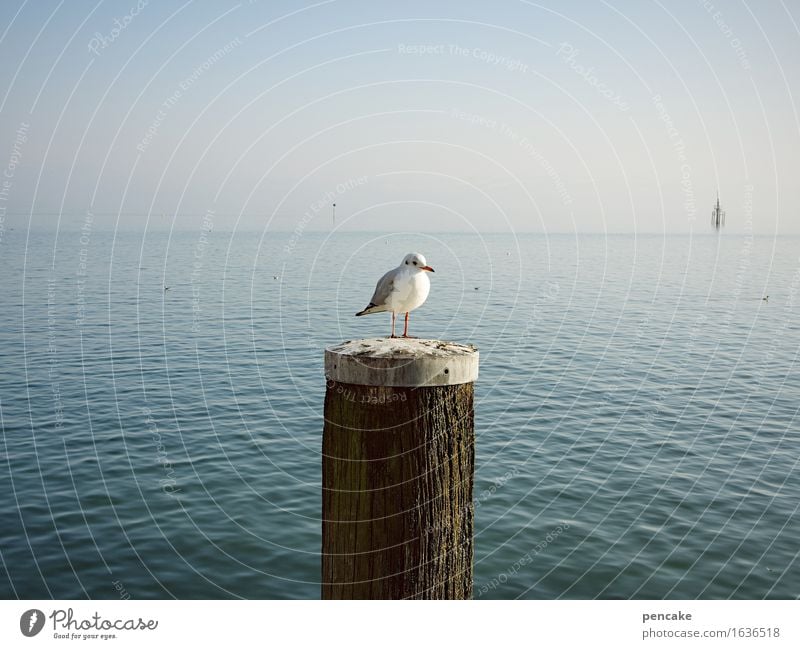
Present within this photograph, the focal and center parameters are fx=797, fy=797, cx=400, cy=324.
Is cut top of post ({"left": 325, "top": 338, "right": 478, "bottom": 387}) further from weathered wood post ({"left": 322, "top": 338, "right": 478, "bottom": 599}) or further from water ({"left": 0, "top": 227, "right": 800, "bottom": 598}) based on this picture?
water ({"left": 0, "top": 227, "right": 800, "bottom": 598})

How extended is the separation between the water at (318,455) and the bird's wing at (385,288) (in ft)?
12.0

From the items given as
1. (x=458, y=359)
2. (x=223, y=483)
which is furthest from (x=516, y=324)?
(x=458, y=359)

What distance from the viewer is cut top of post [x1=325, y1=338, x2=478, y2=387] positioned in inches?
179

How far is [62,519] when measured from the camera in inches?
650

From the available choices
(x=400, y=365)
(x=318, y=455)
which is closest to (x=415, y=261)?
(x=400, y=365)

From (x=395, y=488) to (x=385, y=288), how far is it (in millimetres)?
3106

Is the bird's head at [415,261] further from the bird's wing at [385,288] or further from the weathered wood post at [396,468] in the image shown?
the weathered wood post at [396,468]

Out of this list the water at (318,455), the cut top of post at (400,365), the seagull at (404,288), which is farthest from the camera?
the water at (318,455)

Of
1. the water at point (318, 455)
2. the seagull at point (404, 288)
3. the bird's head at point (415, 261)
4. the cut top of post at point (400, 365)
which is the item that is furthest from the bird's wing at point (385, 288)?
the water at point (318, 455)

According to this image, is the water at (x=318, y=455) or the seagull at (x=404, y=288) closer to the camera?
the seagull at (x=404, y=288)

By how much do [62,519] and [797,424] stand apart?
804 inches

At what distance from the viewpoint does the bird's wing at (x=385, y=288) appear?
7367mm

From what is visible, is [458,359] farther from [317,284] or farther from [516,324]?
[317,284]

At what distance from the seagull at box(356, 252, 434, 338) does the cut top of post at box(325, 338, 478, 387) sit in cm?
236
